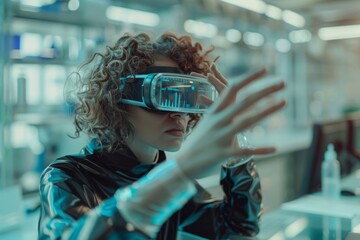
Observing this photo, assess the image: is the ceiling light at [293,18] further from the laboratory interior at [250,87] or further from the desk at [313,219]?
the desk at [313,219]

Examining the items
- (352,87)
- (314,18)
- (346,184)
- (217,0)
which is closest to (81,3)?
(217,0)

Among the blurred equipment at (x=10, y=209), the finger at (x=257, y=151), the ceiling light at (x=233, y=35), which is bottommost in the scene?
the blurred equipment at (x=10, y=209)

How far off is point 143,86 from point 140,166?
8.7 inches

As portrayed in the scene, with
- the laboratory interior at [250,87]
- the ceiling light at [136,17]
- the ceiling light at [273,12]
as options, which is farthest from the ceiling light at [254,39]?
the ceiling light at [136,17]

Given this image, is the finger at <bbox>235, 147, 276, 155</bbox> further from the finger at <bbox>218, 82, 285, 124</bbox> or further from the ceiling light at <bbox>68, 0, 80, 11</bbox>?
the ceiling light at <bbox>68, 0, 80, 11</bbox>

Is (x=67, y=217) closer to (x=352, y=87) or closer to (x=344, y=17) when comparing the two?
(x=344, y=17)

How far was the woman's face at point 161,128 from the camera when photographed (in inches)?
35.9

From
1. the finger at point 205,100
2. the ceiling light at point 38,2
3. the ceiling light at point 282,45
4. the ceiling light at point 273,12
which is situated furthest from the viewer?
the ceiling light at point 282,45

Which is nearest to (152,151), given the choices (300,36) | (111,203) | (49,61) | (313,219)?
(111,203)

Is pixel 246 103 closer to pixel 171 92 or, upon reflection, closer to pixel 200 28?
pixel 171 92

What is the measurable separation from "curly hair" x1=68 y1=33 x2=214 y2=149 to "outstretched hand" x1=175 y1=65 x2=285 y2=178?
1.27 feet

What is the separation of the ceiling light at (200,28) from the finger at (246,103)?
99.6 inches

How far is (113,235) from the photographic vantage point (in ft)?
2.01

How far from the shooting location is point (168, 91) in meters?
0.90
